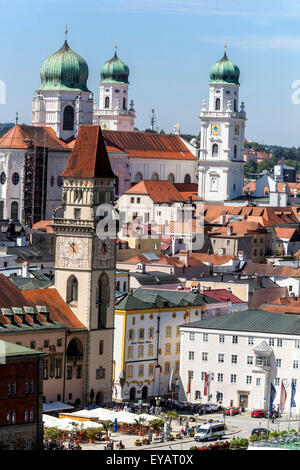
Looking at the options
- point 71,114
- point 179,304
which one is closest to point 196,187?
point 71,114

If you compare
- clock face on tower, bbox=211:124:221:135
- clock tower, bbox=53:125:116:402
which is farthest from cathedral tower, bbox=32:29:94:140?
clock tower, bbox=53:125:116:402

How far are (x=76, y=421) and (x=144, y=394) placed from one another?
14972mm

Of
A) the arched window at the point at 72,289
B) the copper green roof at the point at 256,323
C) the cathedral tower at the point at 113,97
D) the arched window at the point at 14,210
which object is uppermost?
the cathedral tower at the point at 113,97

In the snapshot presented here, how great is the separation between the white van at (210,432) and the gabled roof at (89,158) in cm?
1490

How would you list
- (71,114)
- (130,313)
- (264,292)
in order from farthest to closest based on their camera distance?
(71,114) → (264,292) → (130,313)

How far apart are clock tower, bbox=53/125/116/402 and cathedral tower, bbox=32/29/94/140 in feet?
274

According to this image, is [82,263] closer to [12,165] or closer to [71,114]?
[12,165]

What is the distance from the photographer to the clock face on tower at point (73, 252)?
85062 millimetres

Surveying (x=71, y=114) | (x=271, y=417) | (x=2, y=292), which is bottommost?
(x=271, y=417)

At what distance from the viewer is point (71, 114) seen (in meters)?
171

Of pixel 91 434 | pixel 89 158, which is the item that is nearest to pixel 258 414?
pixel 91 434

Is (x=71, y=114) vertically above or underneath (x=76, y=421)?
above

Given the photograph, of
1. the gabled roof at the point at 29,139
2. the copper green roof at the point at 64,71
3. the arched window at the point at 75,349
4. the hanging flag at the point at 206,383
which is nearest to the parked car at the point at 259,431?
the arched window at the point at 75,349

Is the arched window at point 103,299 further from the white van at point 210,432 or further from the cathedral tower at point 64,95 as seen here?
the cathedral tower at point 64,95
